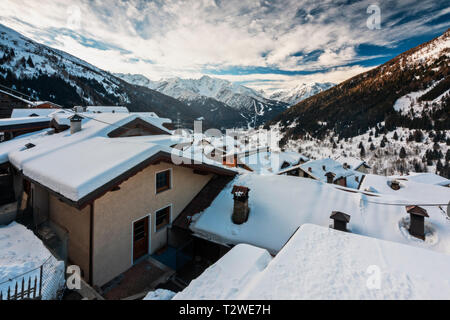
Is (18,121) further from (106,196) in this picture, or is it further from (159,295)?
(159,295)

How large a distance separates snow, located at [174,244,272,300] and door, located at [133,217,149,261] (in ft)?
18.3

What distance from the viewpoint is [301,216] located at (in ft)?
29.6

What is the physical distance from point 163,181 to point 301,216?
6.24 m

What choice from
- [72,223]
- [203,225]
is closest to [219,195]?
[203,225]

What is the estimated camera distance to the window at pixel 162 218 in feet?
29.9

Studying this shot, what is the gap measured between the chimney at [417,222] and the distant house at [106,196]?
27.0ft

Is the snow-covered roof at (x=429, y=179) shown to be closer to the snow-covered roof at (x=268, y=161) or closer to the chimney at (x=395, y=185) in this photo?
the chimney at (x=395, y=185)

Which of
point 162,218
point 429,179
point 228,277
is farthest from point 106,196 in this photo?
point 429,179

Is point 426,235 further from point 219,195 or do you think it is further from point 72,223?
point 72,223

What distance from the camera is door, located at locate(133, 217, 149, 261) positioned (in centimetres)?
819

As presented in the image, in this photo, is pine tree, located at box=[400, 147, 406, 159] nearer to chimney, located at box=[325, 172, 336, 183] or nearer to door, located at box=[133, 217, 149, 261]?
chimney, located at box=[325, 172, 336, 183]

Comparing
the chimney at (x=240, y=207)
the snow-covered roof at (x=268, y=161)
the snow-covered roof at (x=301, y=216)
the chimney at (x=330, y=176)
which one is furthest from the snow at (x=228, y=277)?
the snow-covered roof at (x=268, y=161)

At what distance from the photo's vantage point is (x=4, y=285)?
449 cm

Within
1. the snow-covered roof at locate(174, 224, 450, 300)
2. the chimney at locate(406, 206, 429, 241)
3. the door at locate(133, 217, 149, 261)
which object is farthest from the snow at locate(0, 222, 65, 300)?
the chimney at locate(406, 206, 429, 241)
